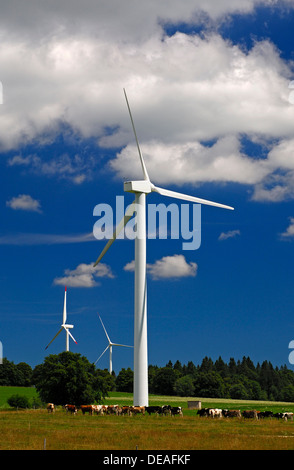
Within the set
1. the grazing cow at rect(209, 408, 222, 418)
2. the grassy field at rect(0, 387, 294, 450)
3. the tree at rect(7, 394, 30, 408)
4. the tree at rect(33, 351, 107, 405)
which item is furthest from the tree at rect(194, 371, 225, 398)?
the grassy field at rect(0, 387, 294, 450)

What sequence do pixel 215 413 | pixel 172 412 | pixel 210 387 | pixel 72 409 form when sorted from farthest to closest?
pixel 210 387, pixel 72 409, pixel 172 412, pixel 215 413

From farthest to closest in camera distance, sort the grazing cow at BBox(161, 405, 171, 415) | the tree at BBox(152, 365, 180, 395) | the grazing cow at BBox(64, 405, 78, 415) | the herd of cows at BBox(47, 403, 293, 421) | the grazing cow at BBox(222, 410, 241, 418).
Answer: the tree at BBox(152, 365, 180, 395) < the grazing cow at BBox(64, 405, 78, 415) < the grazing cow at BBox(161, 405, 171, 415) < the grazing cow at BBox(222, 410, 241, 418) < the herd of cows at BBox(47, 403, 293, 421)

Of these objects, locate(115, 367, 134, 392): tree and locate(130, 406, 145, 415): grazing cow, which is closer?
locate(130, 406, 145, 415): grazing cow

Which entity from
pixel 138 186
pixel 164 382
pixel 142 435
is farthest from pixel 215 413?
pixel 164 382

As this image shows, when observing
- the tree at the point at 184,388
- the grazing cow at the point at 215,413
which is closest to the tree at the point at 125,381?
the tree at the point at 184,388

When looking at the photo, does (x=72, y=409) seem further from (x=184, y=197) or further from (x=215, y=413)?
(x=184, y=197)

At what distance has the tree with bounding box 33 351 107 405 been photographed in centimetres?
8231

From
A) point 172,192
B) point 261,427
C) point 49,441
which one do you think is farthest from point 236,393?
point 49,441

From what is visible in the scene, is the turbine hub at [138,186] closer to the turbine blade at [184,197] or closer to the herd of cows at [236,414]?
the turbine blade at [184,197]

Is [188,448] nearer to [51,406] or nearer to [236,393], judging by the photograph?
[51,406]

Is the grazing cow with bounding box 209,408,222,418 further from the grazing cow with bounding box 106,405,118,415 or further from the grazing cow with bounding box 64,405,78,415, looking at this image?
the grazing cow with bounding box 64,405,78,415

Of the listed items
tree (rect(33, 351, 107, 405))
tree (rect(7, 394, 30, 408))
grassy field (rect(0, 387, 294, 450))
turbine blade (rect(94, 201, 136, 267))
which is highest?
turbine blade (rect(94, 201, 136, 267))

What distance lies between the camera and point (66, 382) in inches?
3250

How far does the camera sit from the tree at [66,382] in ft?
270
